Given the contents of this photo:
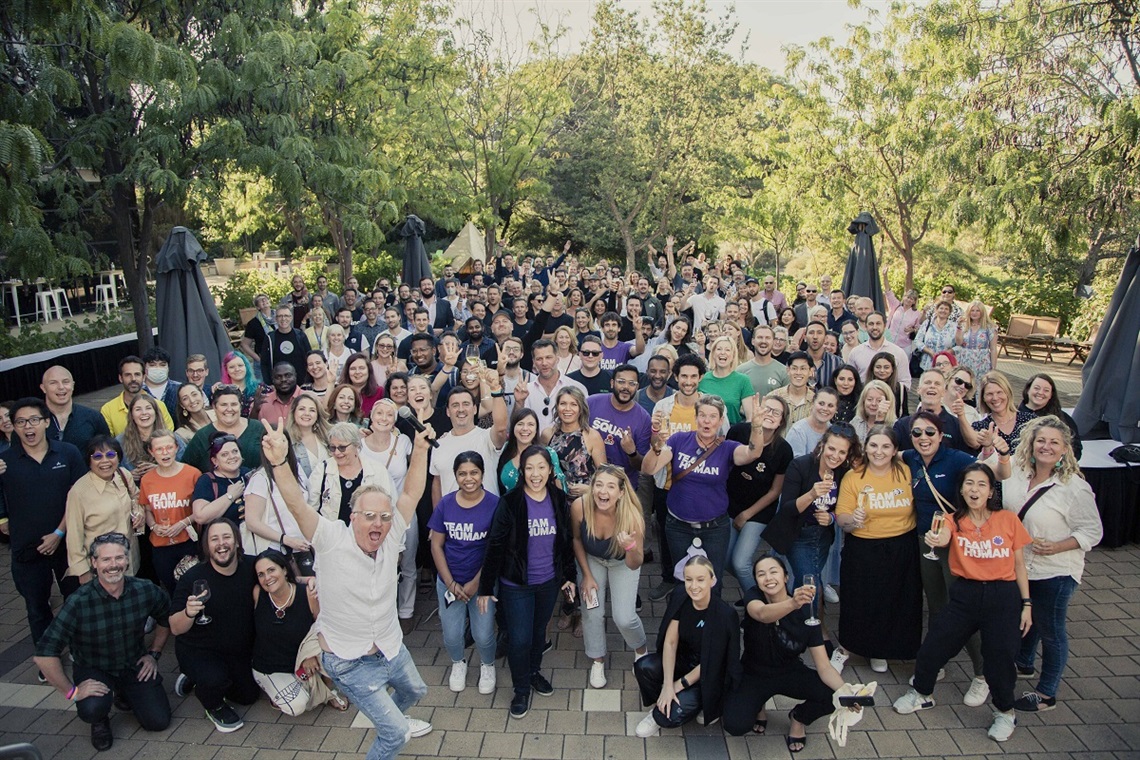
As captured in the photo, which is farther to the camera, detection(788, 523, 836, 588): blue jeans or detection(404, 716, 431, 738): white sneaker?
detection(788, 523, 836, 588): blue jeans

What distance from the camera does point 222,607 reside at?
480 cm

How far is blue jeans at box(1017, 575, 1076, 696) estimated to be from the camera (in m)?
4.72

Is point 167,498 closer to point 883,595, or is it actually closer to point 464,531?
point 464,531

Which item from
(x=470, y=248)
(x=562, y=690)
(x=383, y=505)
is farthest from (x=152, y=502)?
(x=470, y=248)

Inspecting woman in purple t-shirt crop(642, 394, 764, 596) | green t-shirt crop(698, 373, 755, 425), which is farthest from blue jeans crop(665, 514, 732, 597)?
green t-shirt crop(698, 373, 755, 425)

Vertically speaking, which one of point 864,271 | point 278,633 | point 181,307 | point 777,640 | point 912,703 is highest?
point 864,271

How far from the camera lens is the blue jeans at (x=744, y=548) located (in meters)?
5.57

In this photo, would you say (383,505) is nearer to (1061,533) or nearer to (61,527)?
(61,527)

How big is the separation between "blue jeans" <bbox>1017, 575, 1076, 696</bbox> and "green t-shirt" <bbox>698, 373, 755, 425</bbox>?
2.44m

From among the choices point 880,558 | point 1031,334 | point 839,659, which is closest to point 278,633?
point 839,659

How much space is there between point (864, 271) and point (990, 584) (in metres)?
7.64

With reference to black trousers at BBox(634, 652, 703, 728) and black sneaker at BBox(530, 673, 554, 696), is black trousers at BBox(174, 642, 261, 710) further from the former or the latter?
black trousers at BBox(634, 652, 703, 728)

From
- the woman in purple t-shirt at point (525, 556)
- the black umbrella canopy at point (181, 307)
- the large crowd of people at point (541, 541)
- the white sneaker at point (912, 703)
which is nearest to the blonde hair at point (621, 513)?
the large crowd of people at point (541, 541)

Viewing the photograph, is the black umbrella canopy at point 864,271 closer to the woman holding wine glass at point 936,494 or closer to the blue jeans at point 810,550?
the woman holding wine glass at point 936,494
